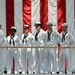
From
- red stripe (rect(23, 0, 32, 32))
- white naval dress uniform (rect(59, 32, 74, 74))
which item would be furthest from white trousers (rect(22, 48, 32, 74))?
red stripe (rect(23, 0, 32, 32))

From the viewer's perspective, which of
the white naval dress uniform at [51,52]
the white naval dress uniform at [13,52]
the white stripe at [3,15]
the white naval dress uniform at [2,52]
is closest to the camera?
the white naval dress uniform at [51,52]

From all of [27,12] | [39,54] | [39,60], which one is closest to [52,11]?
[27,12]

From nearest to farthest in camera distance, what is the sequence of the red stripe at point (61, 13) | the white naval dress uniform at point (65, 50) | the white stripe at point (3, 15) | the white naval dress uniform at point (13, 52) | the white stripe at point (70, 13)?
1. the white naval dress uniform at point (65, 50)
2. the white naval dress uniform at point (13, 52)
3. the white stripe at point (70, 13)
4. the red stripe at point (61, 13)
5. the white stripe at point (3, 15)

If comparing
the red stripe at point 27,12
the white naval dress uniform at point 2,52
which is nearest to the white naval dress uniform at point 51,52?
the white naval dress uniform at point 2,52

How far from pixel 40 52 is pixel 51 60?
1.59ft

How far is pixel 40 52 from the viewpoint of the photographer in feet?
58.0

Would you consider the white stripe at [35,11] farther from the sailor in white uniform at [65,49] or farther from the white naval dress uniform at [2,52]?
the sailor in white uniform at [65,49]

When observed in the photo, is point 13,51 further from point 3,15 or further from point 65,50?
point 3,15

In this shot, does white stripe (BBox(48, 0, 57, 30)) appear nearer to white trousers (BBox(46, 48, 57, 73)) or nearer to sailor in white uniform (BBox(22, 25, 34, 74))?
sailor in white uniform (BBox(22, 25, 34, 74))

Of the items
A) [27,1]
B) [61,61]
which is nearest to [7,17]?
[27,1]

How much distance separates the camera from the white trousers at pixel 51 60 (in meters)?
17.5

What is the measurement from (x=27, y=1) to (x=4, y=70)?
3.62 metres

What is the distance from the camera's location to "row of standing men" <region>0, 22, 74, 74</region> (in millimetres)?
17578

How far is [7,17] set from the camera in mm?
20016
